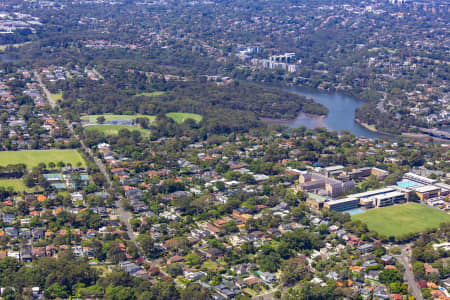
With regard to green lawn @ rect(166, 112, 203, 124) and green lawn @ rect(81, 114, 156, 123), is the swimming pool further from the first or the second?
green lawn @ rect(81, 114, 156, 123)

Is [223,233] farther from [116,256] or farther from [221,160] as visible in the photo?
[221,160]

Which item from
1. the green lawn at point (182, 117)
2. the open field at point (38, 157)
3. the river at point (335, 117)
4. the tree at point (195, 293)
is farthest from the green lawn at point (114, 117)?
the tree at point (195, 293)

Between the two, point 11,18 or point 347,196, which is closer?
point 347,196

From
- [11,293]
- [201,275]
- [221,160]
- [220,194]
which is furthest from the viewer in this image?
[221,160]

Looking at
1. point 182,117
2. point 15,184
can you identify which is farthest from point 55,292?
point 182,117

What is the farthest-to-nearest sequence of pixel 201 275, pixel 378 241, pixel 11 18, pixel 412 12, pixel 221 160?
pixel 412 12, pixel 11 18, pixel 221 160, pixel 378 241, pixel 201 275

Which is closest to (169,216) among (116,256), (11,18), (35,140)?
(116,256)

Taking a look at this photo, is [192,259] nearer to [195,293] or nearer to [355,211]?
[195,293]
